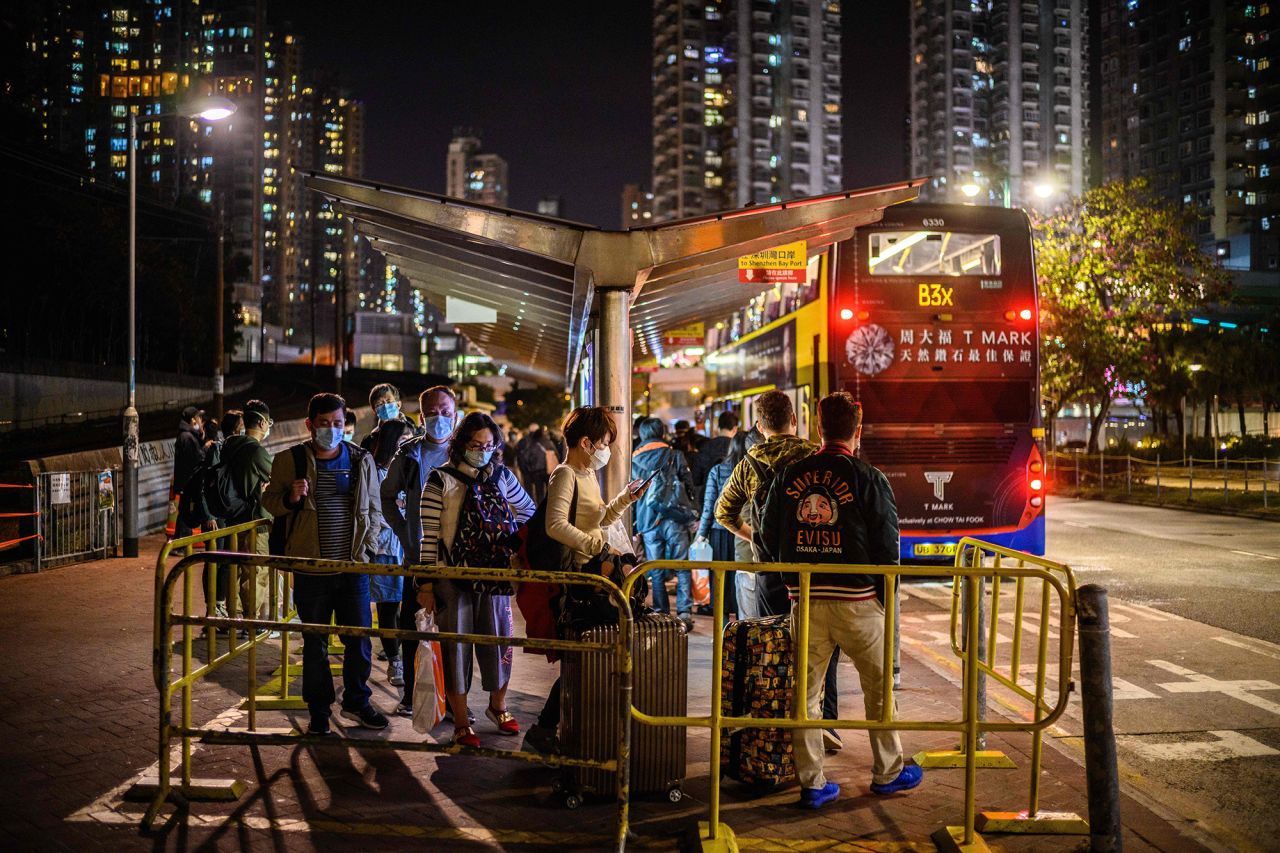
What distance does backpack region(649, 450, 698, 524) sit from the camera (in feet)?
32.9

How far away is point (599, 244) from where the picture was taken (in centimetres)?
897

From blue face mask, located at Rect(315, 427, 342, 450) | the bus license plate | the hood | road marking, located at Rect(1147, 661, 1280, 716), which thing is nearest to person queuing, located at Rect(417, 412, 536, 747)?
blue face mask, located at Rect(315, 427, 342, 450)

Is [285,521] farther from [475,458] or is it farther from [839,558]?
[839,558]

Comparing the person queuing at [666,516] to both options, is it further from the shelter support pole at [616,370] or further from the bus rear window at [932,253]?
the bus rear window at [932,253]

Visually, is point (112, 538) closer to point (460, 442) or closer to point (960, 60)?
point (460, 442)

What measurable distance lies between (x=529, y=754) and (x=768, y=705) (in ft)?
4.01

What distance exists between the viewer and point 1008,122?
423 feet

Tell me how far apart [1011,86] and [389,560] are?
137 m

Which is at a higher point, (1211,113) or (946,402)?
(1211,113)

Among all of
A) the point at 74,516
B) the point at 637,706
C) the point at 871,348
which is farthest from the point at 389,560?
the point at 74,516

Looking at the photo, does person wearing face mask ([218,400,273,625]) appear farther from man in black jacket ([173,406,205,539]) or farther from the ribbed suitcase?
man in black jacket ([173,406,205,539])

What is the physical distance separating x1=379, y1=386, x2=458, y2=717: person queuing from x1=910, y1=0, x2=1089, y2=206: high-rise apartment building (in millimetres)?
128341

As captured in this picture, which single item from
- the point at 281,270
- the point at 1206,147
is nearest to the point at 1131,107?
the point at 1206,147

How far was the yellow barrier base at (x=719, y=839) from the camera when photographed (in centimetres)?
445
